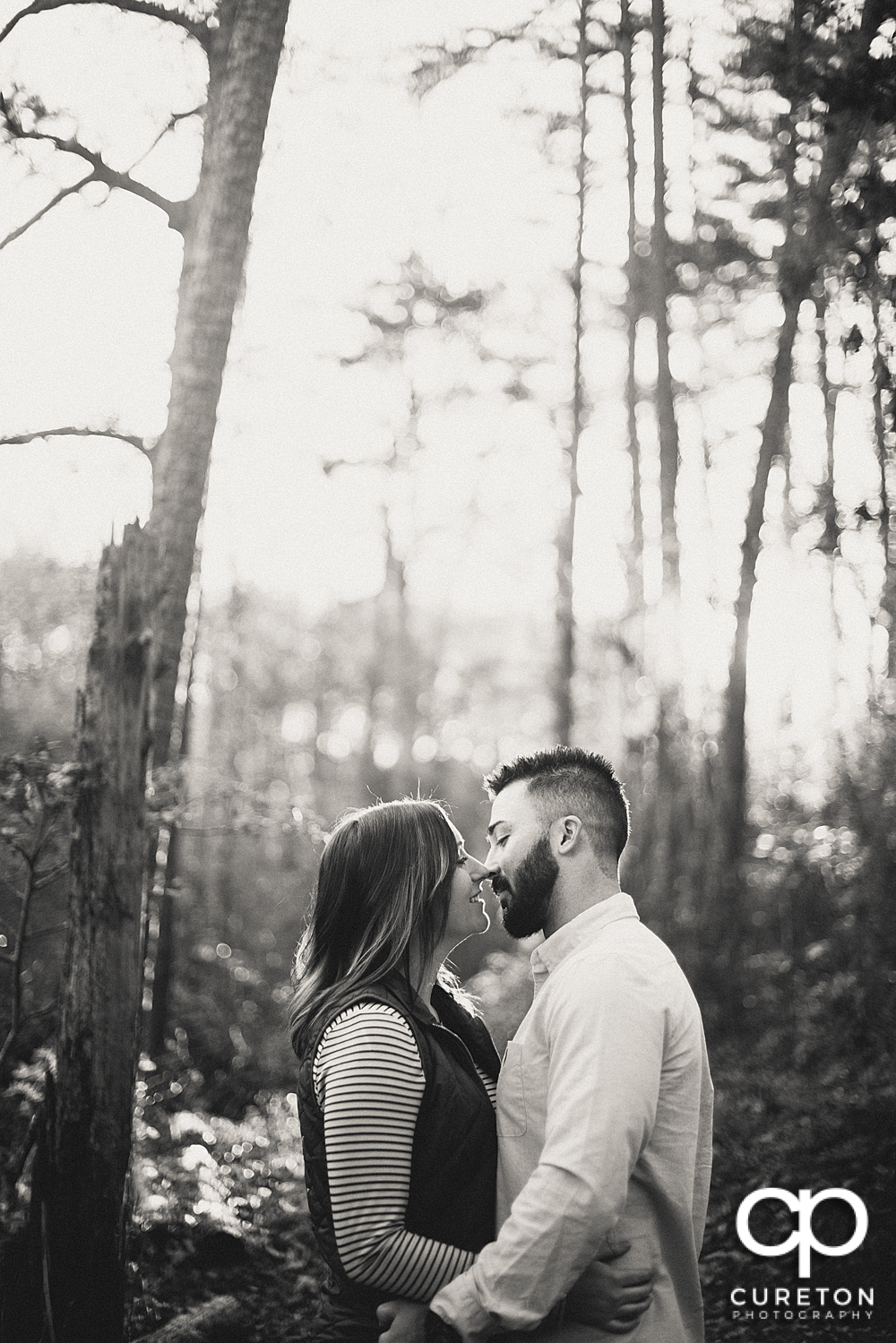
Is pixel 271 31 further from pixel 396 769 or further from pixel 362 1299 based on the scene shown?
pixel 396 769

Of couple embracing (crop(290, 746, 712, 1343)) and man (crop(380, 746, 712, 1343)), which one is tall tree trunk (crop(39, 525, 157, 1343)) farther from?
man (crop(380, 746, 712, 1343))

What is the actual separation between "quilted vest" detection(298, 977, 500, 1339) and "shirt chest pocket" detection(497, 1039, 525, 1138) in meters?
0.04

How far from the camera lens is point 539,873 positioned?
8.73ft

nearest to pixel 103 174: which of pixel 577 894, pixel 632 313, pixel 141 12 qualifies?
pixel 141 12

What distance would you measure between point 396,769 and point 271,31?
906 inches

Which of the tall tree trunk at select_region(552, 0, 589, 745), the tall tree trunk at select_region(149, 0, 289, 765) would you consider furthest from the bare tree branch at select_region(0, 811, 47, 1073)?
the tall tree trunk at select_region(552, 0, 589, 745)

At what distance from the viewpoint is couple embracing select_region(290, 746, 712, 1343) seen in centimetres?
212

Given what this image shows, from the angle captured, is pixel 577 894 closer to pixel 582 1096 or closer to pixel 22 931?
pixel 582 1096

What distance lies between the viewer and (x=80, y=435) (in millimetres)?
5852

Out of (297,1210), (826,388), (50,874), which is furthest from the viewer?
(826,388)

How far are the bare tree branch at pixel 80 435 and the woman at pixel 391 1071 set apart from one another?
378 centimetres

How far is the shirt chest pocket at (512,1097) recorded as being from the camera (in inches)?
97.5

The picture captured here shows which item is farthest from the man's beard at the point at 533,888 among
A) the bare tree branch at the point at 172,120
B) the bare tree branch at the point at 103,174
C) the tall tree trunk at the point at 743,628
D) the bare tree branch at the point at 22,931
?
the tall tree trunk at the point at 743,628

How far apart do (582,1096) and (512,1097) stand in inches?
16.9
